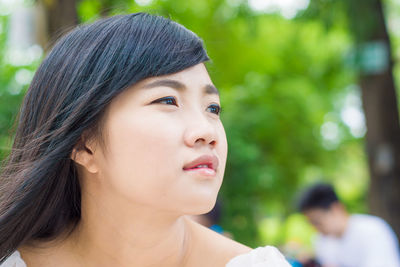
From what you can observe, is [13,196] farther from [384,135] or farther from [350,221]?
[384,135]

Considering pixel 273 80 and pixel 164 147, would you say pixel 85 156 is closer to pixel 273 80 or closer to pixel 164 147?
pixel 164 147

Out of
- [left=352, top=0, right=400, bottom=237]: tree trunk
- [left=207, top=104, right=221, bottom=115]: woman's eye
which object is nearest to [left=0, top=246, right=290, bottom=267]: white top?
[left=207, top=104, right=221, bottom=115]: woman's eye

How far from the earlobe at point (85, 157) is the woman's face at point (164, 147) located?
68 millimetres

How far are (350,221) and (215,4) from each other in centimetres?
655

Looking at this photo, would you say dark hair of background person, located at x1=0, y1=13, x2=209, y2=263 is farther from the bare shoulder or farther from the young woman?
the bare shoulder

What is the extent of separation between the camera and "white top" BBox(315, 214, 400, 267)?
4469 millimetres

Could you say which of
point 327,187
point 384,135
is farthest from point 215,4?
point 327,187

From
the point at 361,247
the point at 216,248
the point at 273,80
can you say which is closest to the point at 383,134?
the point at 361,247

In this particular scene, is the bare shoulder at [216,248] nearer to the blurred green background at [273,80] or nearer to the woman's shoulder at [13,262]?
the woman's shoulder at [13,262]

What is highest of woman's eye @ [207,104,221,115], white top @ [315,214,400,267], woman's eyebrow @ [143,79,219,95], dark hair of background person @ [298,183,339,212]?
woman's eyebrow @ [143,79,219,95]

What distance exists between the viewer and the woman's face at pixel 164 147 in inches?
52.9

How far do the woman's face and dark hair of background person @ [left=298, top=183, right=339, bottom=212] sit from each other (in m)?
3.49

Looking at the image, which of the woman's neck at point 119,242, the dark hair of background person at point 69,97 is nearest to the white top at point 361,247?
the woman's neck at point 119,242

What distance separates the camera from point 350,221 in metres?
4.85
